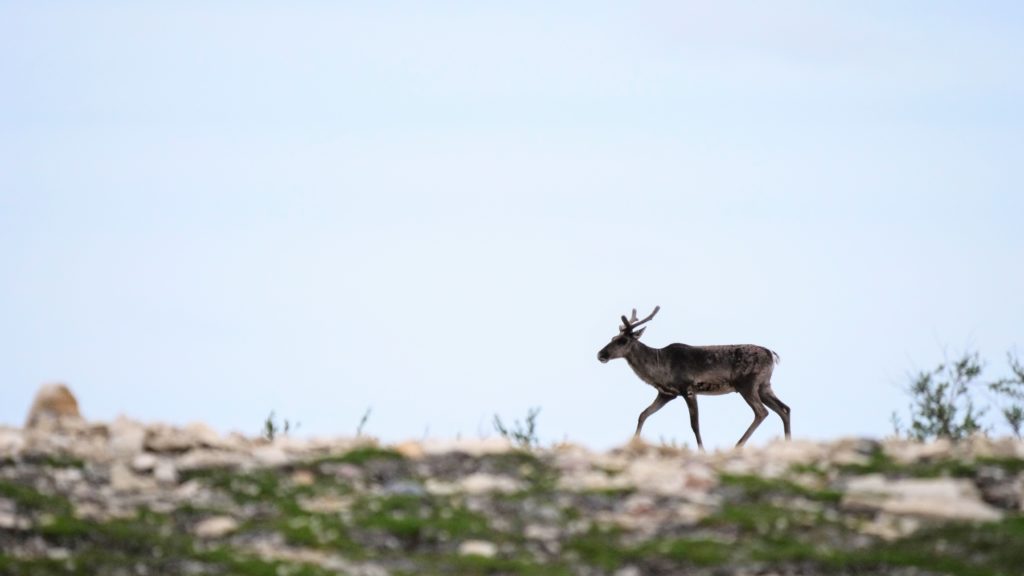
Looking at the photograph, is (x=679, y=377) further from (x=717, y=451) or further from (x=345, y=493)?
(x=345, y=493)

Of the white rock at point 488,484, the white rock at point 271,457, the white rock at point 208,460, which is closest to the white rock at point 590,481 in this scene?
the white rock at point 488,484

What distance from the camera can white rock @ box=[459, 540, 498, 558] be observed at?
11.7m

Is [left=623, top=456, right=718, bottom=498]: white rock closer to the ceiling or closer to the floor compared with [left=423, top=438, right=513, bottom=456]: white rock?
closer to the floor

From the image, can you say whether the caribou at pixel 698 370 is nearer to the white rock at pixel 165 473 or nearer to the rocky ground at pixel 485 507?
the rocky ground at pixel 485 507

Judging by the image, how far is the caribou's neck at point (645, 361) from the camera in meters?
23.0

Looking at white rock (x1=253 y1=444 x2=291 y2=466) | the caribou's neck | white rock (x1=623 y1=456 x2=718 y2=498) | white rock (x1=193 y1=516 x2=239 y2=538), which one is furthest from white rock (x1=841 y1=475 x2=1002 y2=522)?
the caribou's neck

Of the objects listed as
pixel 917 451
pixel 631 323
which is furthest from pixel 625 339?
pixel 917 451

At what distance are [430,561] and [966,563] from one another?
11.6 ft

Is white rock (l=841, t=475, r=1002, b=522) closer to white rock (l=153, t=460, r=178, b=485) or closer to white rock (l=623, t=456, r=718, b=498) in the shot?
white rock (l=623, t=456, r=718, b=498)

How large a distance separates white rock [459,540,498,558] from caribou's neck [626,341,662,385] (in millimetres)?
11190

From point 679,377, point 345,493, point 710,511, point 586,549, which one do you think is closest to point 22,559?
point 345,493

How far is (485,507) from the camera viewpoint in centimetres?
1264

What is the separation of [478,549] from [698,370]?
36.4ft

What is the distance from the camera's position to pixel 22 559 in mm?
11617
